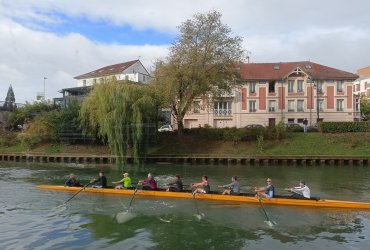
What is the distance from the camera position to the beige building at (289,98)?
3017 inches

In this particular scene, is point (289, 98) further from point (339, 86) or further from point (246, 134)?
point (246, 134)

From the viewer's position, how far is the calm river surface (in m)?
18.3

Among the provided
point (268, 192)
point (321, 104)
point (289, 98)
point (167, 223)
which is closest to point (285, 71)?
point (289, 98)

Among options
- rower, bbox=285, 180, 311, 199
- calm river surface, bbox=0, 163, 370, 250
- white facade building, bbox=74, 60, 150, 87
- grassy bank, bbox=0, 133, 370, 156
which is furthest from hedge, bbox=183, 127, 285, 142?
white facade building, bbox=74, 60, 150, 87

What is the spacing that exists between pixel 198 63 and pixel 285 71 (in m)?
30.6

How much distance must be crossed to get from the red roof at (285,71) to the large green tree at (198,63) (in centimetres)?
2015

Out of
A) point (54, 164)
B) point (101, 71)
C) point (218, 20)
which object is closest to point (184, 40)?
point (218, 20)

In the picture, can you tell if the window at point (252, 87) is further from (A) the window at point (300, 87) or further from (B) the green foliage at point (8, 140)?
(B) the green foliage at point (8, 140)

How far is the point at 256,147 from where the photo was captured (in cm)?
5525

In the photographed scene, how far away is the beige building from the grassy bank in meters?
18.5

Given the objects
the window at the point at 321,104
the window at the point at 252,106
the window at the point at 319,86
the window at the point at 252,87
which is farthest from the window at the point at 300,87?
Result: the window at the point at 252,106

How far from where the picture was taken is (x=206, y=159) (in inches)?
2076

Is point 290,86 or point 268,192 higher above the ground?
point 290,86

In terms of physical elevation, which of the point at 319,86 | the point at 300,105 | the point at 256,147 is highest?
the point at 319,86
